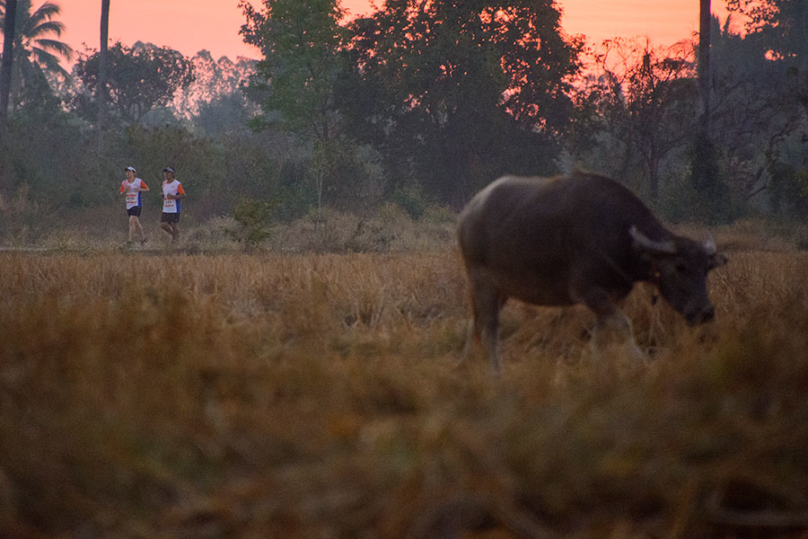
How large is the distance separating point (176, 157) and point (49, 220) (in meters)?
5.37

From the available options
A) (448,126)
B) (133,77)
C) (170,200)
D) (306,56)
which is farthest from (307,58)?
(133,77)

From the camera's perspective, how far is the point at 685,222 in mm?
24234

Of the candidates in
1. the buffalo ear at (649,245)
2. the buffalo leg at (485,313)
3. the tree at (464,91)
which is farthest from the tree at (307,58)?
the buffalo ear at (649,245)

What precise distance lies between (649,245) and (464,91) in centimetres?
2349

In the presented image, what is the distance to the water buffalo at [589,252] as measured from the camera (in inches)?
197

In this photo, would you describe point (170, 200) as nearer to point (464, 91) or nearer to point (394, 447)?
point (464, 91)

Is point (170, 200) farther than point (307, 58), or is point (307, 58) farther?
point (307, 58)

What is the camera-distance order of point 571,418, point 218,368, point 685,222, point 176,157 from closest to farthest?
point 571,418, point 218,368, point 685,222, point 176,157

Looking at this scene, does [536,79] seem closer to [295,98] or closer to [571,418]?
[295,98]

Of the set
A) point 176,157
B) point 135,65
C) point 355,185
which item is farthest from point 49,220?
point 135,65

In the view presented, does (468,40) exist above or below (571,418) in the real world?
above

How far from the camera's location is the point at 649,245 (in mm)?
4922

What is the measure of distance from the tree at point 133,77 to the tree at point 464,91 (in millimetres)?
20636

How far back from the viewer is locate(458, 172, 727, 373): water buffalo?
500 centimetres
